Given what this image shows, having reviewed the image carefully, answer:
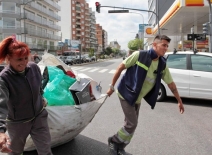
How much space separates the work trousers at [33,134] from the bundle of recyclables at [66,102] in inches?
17.7

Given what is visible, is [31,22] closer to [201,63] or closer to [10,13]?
[10,13]

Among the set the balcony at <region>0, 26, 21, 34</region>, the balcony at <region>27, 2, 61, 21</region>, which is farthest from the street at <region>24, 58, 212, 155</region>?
the balcony at <region>27, 2, 61, 21</region>

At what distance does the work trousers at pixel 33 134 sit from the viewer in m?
2.45

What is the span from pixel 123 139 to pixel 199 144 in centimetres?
148

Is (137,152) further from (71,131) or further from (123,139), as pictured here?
(71,131)

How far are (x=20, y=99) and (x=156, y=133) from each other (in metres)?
2.96

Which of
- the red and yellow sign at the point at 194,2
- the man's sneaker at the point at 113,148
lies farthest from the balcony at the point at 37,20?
the man's sneaker at the point at 113,148

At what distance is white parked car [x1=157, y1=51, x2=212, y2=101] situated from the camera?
6921 millimetres

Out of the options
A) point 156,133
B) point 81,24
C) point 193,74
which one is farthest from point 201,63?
point 81,24

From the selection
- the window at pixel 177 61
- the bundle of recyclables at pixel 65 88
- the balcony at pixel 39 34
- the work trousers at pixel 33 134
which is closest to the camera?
the work trousers at pixel 33 134

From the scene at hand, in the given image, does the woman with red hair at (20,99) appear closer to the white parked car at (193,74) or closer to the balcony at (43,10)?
the white parked car at (193,74)

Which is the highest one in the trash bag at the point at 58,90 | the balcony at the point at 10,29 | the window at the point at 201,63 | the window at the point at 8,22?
the window at the point at 8,22

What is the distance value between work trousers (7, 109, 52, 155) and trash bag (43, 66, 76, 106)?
572mm

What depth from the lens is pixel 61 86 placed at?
10.9ft
